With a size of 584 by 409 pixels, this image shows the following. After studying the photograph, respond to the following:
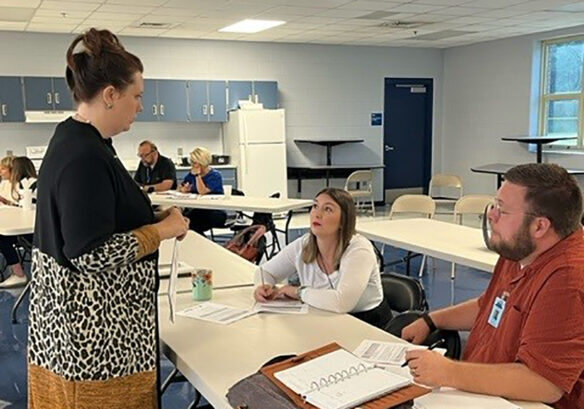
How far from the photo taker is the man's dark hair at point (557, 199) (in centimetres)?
151

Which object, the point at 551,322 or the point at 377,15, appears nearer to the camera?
the point at 551,322

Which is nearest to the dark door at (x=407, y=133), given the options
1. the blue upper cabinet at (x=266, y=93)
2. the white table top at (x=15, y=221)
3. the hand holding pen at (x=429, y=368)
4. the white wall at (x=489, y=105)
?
the white wall at (x=489, y=105)

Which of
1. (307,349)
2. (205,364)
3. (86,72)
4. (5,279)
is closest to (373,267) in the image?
(307,349)

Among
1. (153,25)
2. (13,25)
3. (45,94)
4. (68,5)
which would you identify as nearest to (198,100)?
(153,25)

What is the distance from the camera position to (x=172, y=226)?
5.51 feet

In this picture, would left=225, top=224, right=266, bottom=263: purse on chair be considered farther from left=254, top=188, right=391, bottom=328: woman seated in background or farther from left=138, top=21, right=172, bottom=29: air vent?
left=138, top=21, right=172, bottom=29: air vent

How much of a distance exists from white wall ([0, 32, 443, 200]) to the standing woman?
744cm

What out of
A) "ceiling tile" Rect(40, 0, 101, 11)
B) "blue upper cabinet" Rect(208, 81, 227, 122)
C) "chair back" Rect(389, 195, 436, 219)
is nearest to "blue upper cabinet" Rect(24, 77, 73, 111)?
"ceiling tile" Rect(40, 0, 101, 11)

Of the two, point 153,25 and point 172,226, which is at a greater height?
point 153,25

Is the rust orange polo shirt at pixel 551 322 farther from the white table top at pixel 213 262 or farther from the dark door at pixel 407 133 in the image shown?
the dark door at pixel 407 133

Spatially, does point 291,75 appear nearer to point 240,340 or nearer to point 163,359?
point 163,359

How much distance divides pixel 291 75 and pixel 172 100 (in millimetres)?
2067

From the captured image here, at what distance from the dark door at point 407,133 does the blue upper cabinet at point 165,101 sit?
3.72 m

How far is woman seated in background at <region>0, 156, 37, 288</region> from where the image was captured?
5.36 metres
